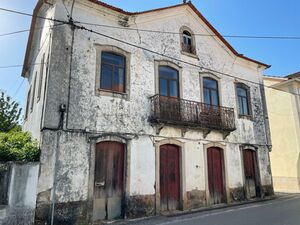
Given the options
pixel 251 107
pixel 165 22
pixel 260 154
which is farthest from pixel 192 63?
pixel 260 154

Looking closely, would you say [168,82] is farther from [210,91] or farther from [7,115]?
[7,115]

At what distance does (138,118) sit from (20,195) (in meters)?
5.06

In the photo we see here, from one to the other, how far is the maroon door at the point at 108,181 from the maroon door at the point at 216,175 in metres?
4.72

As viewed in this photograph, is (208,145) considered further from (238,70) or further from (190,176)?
(238,70)

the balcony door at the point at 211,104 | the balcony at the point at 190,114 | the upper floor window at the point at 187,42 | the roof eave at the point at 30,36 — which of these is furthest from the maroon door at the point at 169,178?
the roof eave at the point at 30,36

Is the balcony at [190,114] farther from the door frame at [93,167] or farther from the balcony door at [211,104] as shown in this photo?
the door frame at [93,167]

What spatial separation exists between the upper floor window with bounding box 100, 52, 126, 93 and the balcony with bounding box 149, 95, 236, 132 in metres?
1.59

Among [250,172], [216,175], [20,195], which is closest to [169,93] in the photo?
[216,175]

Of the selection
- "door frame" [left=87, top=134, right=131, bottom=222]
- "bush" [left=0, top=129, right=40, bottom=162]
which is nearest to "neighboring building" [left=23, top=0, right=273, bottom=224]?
"door frame" [left=87, top=134, right=131, bottom=222]

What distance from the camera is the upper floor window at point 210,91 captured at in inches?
522

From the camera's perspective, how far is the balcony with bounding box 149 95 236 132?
1080 centimetres

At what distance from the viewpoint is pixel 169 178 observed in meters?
10.9

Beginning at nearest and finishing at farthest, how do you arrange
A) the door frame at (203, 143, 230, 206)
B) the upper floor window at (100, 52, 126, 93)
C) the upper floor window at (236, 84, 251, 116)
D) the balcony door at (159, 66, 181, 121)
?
1. the upper floor window at (100, 52, 126, 93)
2. the balcony door at (159, 66, 181, 121)
3. the door frame at (203, 143, 230, 206)
4. the upper floor window at (236, 84, 251, 116)

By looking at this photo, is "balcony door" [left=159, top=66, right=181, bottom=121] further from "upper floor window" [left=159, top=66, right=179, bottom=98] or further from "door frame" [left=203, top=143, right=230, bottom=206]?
"door frame" [left=203, top=143, right=230, bottom=206]
